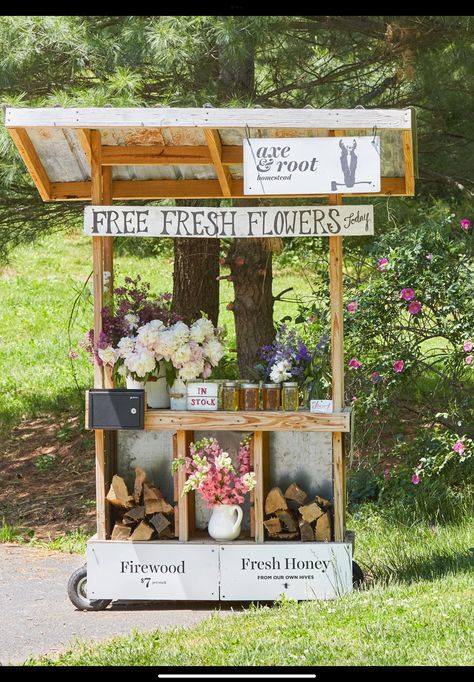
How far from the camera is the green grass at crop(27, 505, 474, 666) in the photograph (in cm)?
425

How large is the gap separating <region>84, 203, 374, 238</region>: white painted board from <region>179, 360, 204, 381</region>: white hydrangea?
65 centimetres

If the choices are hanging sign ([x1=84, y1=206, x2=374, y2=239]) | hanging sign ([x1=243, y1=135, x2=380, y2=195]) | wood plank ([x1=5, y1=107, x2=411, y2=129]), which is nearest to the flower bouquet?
hanging sign ([x1=84, y1=206, x2=374, y2=239])

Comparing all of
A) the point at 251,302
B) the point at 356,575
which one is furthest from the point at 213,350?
the point at 251,302

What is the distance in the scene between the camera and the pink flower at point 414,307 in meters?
7.04

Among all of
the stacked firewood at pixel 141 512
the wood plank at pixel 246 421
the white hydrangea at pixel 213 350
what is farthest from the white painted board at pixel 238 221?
the stacked firewood at pixel 141 512

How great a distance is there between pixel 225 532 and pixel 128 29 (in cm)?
326

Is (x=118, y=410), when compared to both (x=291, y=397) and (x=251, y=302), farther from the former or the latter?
(x=251, y=302)

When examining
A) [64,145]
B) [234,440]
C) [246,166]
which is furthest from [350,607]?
[64,145]

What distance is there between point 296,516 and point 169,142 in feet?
6.83

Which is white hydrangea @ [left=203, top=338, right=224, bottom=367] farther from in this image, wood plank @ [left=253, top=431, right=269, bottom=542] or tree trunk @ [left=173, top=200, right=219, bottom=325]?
tree trunk @ [left=173, top=200, right=219, bottom=325]

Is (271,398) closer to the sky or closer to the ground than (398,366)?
closer to the ground

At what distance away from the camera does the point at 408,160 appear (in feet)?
17.4

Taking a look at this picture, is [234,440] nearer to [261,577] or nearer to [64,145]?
[261,577]

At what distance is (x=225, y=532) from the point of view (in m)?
5.42
